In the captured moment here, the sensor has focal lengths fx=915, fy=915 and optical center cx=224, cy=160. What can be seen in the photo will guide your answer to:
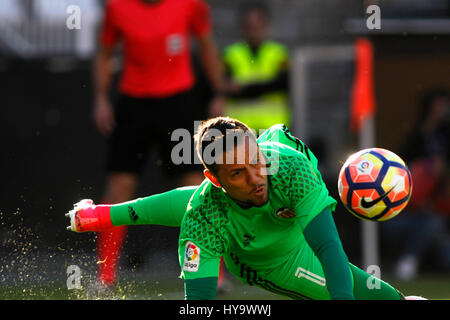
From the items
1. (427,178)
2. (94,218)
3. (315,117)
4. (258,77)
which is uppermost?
(94,218)

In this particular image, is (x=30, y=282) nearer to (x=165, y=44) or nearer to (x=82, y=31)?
(x=165, y=44)

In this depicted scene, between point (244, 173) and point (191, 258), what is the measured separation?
44cm

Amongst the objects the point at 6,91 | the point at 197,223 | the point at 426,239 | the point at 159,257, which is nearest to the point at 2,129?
the point at 6,91

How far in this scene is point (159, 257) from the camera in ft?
19.9

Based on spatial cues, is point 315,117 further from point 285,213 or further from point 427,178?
point 285,213

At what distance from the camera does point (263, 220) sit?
14.4 feet

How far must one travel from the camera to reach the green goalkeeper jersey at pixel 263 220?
407 centimetres

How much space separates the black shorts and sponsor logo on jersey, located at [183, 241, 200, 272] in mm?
2657

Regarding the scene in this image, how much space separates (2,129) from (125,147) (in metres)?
2.42

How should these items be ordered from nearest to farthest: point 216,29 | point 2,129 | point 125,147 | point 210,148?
point 210,148, point 125,147, point 2,129, point 216,29

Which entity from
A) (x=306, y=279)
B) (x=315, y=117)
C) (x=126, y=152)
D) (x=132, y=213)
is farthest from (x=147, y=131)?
(x=315, y=117)

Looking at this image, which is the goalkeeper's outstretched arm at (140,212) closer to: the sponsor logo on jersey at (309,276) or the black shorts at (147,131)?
the sponsor logo on jersey at (309,276)

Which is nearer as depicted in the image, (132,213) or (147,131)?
(132,213)

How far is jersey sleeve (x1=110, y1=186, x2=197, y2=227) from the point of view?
4711 millimetres
